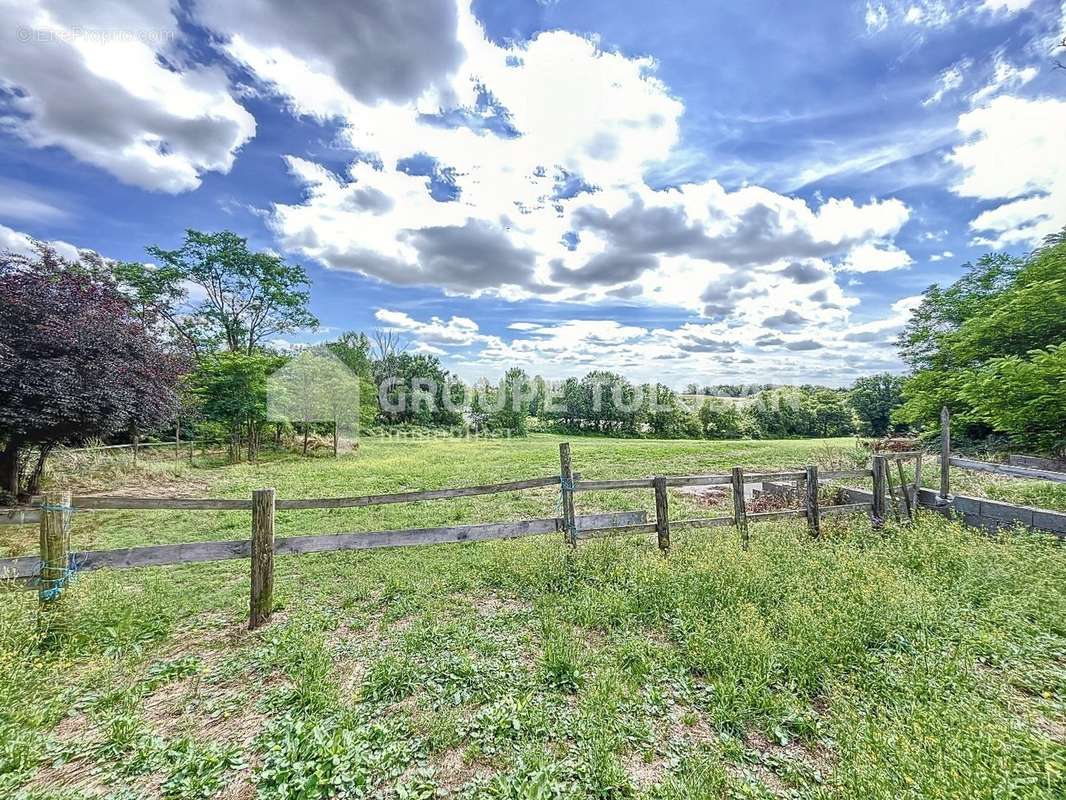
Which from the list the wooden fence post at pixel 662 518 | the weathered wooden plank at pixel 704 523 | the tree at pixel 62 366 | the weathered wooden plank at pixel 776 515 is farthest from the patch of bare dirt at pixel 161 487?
the weathered wooden plank at pixel 776 515

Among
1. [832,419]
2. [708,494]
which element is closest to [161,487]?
[708,494]

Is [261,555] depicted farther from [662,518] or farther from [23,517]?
[662,518]

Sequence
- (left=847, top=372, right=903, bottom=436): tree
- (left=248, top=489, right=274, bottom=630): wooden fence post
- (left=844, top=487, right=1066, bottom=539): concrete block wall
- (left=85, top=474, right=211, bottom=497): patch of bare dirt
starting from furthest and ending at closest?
(left=847, top=372, right=903, bottom=436): tree, (left=85, top=474, right=211, bottom=497): patch of bare dirt, (left=844, top=487, right=1066, bottom=539): concrete block wall, (left=248, top=489, right=274, bottom=630): wooden fence post

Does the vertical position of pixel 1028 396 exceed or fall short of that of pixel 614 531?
it exceeds it

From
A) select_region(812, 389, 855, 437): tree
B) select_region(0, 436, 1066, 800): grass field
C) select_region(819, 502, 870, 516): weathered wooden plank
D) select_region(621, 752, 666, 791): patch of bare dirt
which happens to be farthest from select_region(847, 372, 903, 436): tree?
select_region(621, 752, 666, 791): patch of bare dirt

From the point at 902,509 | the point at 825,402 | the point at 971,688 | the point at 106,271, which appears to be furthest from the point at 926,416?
the point at 825,402

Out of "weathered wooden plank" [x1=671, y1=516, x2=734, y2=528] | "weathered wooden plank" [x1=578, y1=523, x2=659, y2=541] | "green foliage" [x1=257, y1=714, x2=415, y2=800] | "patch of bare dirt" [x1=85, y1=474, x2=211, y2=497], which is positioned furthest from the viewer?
"patch of bare dirt" [x1=85, y1=474, x2=211, y2=497]

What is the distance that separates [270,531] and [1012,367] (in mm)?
14217

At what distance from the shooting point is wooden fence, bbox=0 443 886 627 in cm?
431

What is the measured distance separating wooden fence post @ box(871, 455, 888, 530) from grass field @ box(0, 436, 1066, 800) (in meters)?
1.64

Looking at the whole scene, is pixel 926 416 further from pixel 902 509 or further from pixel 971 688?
pixel 971 688

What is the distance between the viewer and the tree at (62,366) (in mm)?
10156

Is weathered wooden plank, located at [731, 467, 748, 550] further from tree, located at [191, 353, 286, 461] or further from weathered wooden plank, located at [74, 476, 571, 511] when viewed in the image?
tree, located at [191, 353, 286, 461]

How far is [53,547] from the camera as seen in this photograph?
14.2 ft
